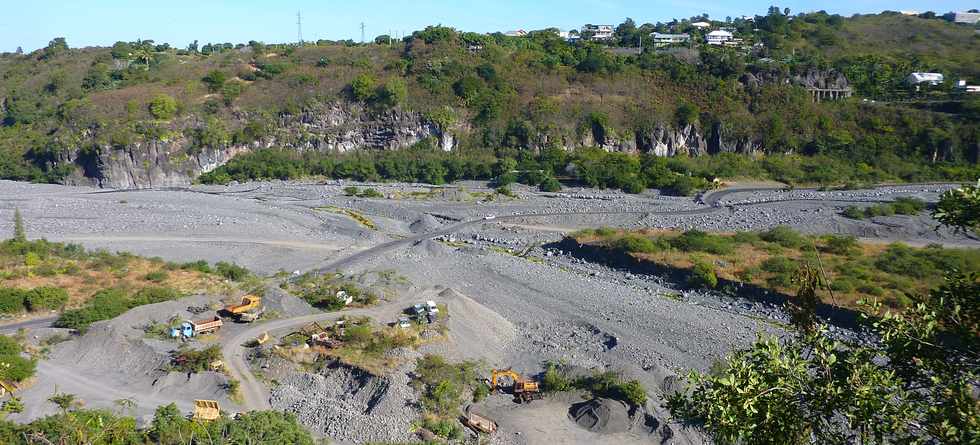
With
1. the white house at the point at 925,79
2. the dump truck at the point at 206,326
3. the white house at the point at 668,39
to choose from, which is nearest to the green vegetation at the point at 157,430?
the dump truck at the point at 206,326

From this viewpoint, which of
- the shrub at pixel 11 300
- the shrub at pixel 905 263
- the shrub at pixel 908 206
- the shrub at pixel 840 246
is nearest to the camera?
the shrub at pixel 11 300

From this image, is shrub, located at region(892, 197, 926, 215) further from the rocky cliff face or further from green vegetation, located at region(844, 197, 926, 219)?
the rocky cliff face

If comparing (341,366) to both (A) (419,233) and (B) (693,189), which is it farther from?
(B) (693,189)

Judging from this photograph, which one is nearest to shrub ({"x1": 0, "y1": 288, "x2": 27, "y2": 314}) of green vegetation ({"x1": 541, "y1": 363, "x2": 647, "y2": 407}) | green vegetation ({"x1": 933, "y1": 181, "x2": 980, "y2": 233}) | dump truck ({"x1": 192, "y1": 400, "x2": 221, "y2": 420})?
dump truck ({"x1": 192, "y1": 400, "x2": 221, "y2": 420})

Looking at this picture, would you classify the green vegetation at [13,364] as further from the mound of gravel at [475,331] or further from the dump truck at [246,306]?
the mound of gravel at [475,331]

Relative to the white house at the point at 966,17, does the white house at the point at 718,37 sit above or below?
below

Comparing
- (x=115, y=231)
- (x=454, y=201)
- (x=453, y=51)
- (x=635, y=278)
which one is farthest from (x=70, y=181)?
(x=635, y=278)
